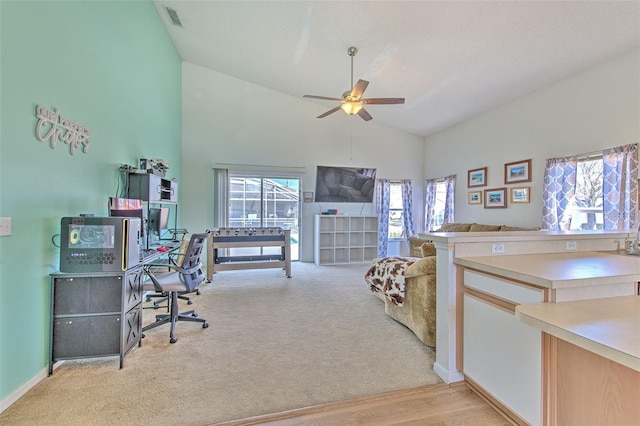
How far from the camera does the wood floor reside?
1.62 m

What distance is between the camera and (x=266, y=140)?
634cm

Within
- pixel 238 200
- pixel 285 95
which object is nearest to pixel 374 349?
pixel 238 200

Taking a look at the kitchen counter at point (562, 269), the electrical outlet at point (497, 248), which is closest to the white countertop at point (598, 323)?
the kitchen counter at point (562, 269)

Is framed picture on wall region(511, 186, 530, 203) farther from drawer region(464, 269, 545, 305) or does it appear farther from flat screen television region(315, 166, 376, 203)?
drawer region(464, 269, 545, 305)

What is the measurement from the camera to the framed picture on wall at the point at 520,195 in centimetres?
461

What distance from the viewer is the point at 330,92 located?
18.5 ft

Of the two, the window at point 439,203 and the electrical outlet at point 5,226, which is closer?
the electrical outlet at point 5,226

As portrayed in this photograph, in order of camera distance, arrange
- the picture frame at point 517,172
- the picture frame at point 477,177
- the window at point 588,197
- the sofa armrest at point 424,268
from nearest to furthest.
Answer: the sofa armrest at point 424,268 → the window at point 588,197 → the picture frame at point 517,172 → the picture frame at point 477,177

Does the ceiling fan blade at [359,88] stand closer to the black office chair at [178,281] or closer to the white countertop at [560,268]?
the white countertop at [560,268]

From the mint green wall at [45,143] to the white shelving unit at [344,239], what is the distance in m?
4.08

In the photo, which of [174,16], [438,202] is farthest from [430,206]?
[174,16]

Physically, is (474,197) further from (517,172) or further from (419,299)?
(419,299)

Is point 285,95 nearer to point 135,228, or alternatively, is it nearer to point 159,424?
point 135,228

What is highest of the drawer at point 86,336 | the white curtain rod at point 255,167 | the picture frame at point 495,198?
the white curtain rod at point 255,167
